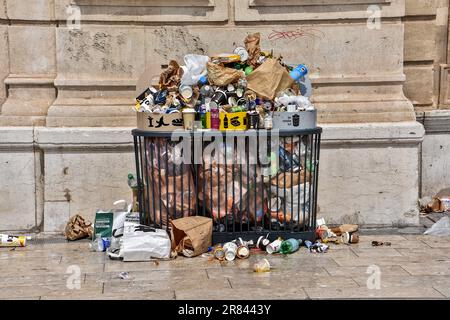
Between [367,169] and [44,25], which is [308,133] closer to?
[367,169]

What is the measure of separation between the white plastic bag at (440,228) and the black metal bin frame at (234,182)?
Result: 4.26 feet

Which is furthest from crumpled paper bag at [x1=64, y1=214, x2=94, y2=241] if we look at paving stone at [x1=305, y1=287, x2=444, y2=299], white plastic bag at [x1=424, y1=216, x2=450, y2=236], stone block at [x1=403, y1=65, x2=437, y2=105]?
stone block at [x1=403, y1=65, x2=437, y2=105]

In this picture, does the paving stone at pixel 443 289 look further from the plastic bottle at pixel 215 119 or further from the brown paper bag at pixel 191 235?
the plastic bottle at pixel 215 119

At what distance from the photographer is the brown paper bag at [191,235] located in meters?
5.88

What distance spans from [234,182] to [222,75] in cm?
87

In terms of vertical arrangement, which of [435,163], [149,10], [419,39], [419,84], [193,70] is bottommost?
[435,163]

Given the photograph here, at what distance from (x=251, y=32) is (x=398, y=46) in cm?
142

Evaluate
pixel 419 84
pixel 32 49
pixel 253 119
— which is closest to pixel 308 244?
pixel 253 119

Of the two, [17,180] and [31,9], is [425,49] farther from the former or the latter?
[17,180]

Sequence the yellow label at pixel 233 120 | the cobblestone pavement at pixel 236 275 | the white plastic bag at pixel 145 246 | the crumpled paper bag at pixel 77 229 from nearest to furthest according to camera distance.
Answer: the cobblestone pavement at pixel 236 275 → the white plastic bag at pixel 145 246 → the yellow label at pixel 233 120 → the crumpled paper bag at pixel 77 229

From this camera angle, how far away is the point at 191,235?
587cm

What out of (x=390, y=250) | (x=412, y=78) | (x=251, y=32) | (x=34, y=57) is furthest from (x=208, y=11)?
(x=390, y=250)

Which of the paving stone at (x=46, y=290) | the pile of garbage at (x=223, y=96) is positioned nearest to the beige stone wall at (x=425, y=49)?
the pile of garbage at (x=223, y=96)

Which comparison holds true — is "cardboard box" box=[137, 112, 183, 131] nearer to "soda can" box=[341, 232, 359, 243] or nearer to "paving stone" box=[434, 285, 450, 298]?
"soda can" box=[341, 232, 359, 243]
